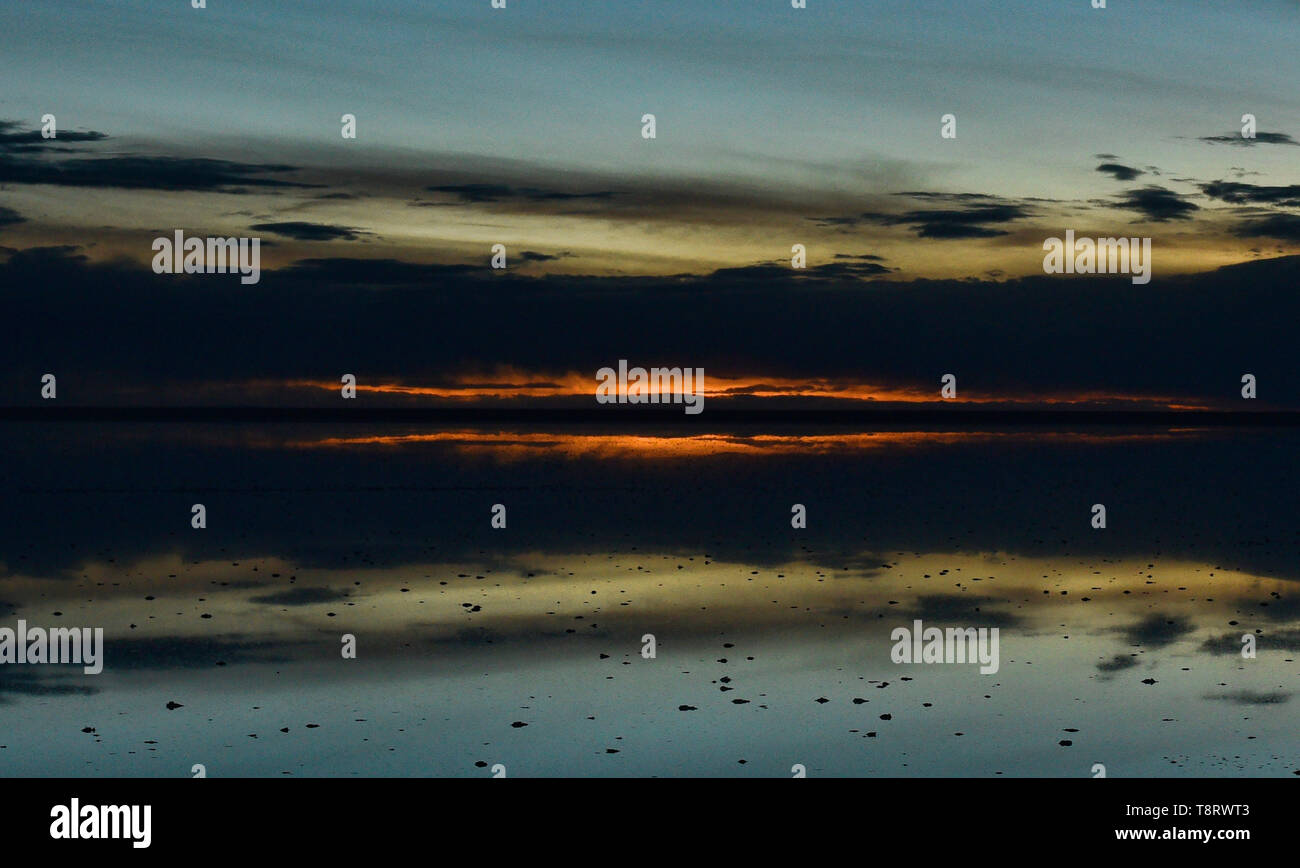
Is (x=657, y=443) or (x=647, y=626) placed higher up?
(x=657, y=443)

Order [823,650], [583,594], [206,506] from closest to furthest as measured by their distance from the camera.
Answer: [823,650] → [583,594] → [206,506]

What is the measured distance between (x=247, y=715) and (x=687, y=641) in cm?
430

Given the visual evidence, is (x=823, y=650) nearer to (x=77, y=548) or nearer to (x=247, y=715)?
(x=247, y=715)

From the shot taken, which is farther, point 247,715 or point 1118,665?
point 1118,665

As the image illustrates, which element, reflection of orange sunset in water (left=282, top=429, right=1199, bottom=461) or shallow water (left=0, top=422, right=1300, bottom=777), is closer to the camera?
shallow water (left=0, top=422, right=1300, bottom=777)

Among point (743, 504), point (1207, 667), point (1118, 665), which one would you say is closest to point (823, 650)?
point (1118, 665)

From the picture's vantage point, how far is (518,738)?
8844 mm

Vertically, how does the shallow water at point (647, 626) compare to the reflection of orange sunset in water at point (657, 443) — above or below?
below

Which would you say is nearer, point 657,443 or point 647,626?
point 647,626

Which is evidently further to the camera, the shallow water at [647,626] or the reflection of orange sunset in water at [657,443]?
the reflection of orange sunset in water at [657,443]

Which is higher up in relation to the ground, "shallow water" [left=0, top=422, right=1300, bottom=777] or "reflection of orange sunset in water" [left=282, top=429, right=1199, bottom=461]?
"reflection of orange sunset in water" [left=282, top=429, right=1199, bottom=461]
